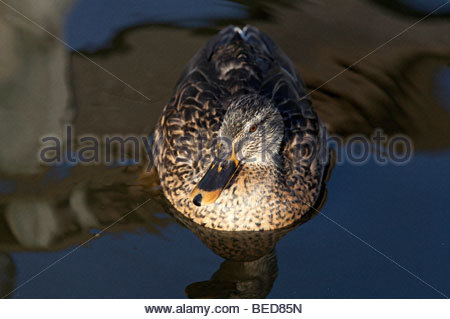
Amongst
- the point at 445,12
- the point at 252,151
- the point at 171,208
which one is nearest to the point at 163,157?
the point at 171,208

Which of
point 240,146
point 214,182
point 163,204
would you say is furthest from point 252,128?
point 163,204

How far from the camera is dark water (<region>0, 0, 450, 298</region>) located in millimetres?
6367

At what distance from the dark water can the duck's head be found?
2.20ft

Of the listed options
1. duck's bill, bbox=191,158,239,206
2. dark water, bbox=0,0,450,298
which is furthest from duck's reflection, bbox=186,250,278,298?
duck's bill, bbox=191,158,239,206

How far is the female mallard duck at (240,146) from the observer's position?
21.6ft

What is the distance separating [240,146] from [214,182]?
0.43 meters

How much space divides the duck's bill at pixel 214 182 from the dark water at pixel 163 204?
57cm

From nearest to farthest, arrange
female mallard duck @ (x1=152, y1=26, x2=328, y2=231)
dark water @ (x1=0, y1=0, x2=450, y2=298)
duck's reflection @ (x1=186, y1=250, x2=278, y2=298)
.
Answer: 1. duck's reflection @ (x1=186, y1=250, x2=278, y2=298)
2. dark water @ (x1=0, y1=0, x2=450, y2=298)
3. female mallard duck @ (x1=152, y1=26, x2=328, y2=231)

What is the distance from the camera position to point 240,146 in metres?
6.61

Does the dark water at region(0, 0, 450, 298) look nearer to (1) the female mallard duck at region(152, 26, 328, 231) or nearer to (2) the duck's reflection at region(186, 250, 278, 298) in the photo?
(2) the duck's reflection at region(186, 250, 278, 298)

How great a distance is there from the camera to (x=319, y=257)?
6590 mm

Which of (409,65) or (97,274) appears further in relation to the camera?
(409,65)

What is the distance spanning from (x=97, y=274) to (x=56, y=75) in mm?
3524

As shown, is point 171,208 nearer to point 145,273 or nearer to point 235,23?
point 145,273
